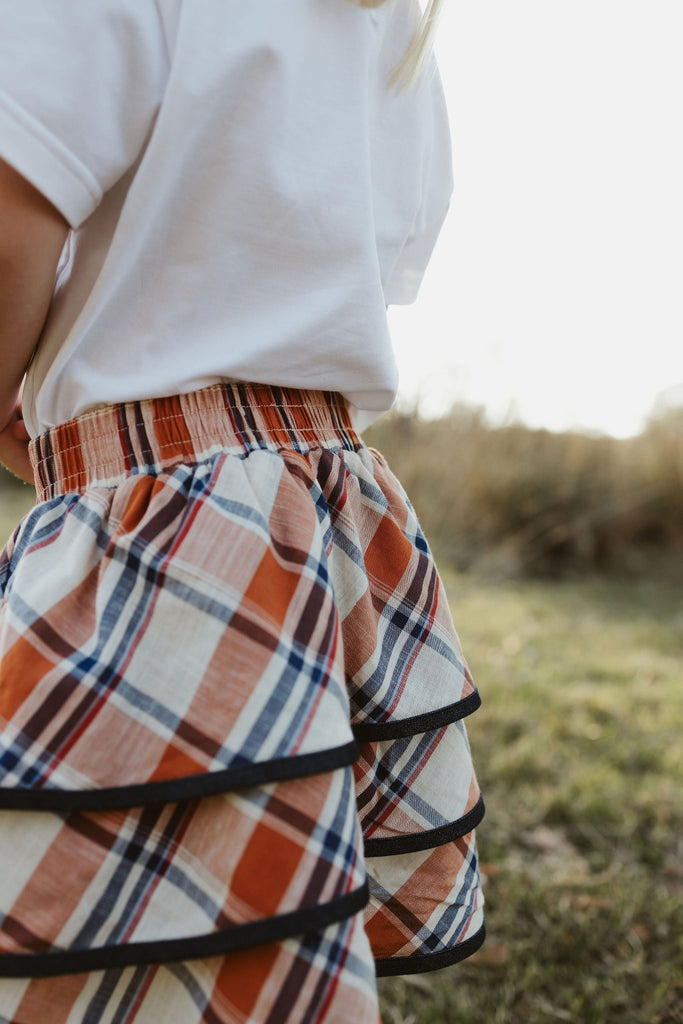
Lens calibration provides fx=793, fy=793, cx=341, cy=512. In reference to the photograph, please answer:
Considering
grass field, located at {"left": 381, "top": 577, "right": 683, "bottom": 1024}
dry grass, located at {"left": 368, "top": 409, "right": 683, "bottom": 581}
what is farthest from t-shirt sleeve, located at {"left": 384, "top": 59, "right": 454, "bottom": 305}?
dry grass, located at {"left": 368, "top": 409, "right": 683, "bottom": 581}

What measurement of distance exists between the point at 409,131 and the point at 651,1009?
1.61 m

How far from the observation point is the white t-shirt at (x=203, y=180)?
612 mm

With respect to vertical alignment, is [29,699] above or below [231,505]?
below

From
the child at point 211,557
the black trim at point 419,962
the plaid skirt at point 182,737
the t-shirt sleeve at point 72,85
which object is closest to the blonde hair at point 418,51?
the child at point 211,557

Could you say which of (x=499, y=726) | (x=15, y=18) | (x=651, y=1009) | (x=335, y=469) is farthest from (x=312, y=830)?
(x=499, y=726)

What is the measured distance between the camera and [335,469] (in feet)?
2.68

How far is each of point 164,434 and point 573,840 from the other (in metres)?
1.90

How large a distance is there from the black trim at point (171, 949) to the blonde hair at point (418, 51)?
2.57 ft

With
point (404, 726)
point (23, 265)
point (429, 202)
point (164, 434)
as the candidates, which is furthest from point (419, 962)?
point (429, 202)

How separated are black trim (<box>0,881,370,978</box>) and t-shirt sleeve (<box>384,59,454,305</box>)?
0.72 metres

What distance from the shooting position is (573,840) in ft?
7.14

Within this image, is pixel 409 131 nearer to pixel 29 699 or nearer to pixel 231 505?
pixel 231 505

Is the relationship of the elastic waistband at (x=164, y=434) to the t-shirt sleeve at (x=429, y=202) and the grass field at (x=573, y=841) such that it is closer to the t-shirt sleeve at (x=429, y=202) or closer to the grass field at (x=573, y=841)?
the t-shirt sleeve at (x=429, y=202)

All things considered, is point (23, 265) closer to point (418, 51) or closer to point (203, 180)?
point (203, 180)
